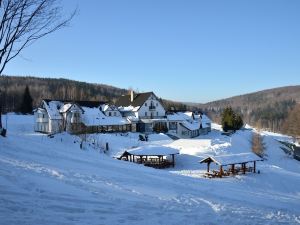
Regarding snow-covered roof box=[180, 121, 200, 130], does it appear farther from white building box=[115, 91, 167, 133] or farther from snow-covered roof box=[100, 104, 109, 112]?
snow-covered roof box=[100, 104, 109, 112]

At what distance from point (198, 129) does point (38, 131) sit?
2939cm

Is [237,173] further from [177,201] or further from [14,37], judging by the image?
[14,37]

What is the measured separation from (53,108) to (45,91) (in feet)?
280

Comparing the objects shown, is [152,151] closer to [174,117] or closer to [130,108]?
[130,108]

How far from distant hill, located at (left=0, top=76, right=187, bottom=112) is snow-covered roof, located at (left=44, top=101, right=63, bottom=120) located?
1744 inches

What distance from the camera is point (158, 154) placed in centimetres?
3775

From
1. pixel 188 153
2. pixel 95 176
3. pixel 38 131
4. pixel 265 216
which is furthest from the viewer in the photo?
pixel 38 131

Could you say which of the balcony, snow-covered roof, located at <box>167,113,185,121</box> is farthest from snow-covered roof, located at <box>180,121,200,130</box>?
the balcony

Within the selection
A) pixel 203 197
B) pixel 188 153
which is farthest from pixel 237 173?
pixel 203 197

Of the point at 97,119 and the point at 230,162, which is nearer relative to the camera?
the point at 230,162

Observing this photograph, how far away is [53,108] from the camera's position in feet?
200

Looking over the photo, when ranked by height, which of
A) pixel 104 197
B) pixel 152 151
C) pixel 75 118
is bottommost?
pixel 152 151

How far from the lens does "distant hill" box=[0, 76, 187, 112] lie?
11318 cm

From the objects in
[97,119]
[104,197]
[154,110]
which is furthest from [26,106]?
[104,197]
